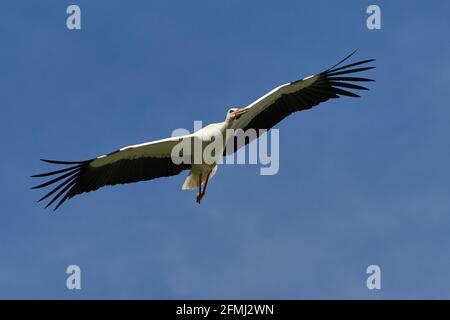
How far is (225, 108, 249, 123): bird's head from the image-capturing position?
47.6ft

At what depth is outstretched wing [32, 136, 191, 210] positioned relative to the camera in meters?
14.5

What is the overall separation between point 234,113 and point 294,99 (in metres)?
1.07

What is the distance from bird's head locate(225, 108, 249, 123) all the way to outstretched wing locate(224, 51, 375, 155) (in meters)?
0.20

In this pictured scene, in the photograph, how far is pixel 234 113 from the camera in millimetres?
14539

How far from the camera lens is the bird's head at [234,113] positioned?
14.5 metres

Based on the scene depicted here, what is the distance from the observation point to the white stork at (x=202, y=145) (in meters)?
14.5

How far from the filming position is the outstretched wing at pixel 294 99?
1487 cm

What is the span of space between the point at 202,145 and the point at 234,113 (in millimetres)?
694

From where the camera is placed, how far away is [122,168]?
14930mm

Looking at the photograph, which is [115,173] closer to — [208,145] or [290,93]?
[208,145]

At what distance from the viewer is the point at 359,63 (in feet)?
48.1

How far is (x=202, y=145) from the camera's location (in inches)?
566

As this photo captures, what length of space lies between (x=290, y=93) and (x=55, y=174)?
12.4ft

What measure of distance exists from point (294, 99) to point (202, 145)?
1701 millimetres
